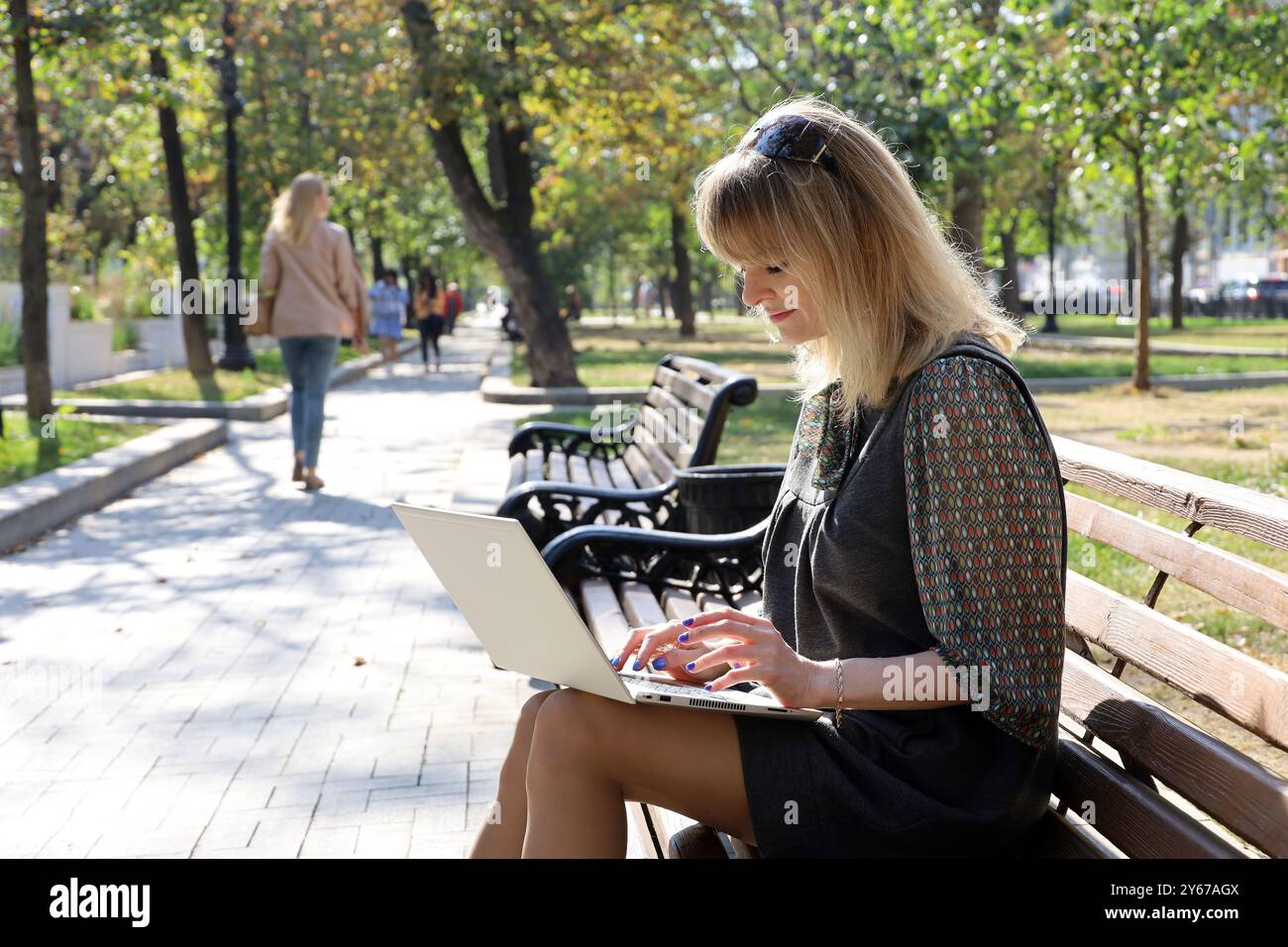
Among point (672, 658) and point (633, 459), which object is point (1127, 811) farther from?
point (633, 459)

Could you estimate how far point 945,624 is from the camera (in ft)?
7.36

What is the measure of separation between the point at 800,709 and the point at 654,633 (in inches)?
13.0

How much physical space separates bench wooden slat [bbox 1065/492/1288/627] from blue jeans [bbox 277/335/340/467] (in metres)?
7.66

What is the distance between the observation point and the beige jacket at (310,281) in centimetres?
1005

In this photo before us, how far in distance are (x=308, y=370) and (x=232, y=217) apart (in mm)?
11915

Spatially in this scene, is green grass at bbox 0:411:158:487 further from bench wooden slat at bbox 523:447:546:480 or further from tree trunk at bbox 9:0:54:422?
bench wooden slat at bbox 523:447:546:480

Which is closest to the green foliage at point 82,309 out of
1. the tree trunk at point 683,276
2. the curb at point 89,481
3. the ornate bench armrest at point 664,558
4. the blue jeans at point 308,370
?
the curb at point 89,481

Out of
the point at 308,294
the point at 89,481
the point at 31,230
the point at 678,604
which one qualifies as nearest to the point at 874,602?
the point at 678,604

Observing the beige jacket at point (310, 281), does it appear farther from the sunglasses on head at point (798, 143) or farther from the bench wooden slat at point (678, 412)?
the sunglasses on head at point (798, 143)

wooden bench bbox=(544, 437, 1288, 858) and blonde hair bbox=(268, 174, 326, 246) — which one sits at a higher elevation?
blonde hair bbox=(268, 174, 326, 246)

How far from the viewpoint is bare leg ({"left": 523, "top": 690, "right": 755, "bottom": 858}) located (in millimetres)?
2346

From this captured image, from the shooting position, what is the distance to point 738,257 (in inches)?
98.7

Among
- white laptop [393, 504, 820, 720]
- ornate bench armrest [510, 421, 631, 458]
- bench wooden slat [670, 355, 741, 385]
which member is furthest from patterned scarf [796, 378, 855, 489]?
ornate bench armrest [510, 421, 631, 458]

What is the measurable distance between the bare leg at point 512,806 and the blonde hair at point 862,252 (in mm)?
789
